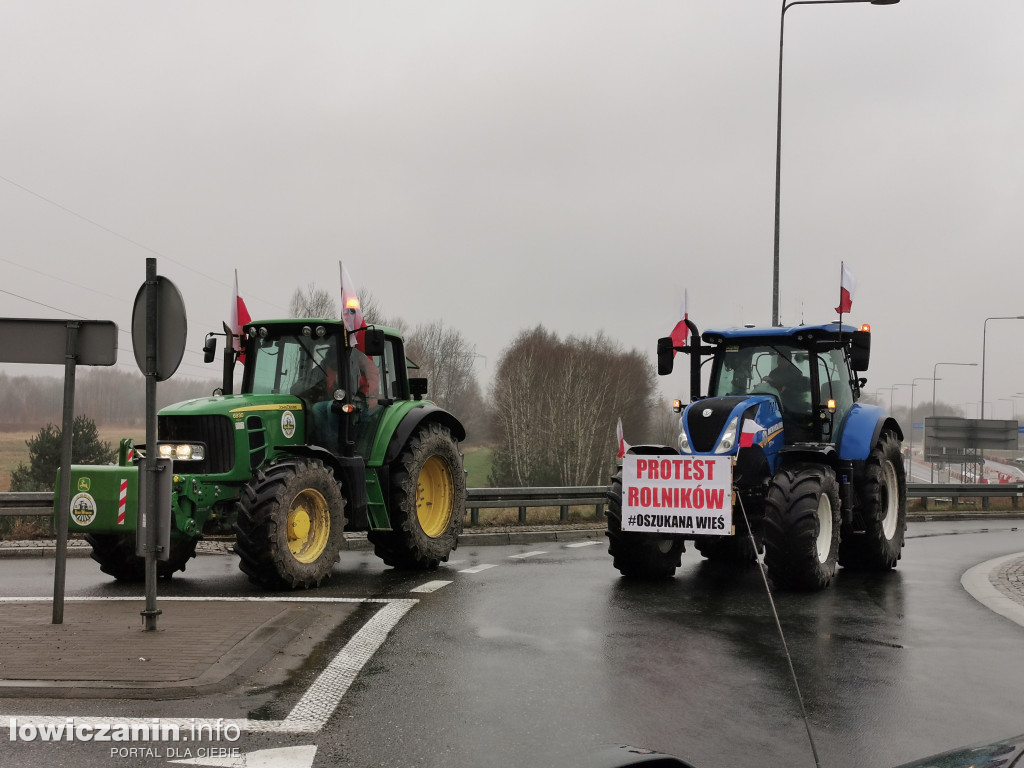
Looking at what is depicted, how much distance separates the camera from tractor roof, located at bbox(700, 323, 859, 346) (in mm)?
11945

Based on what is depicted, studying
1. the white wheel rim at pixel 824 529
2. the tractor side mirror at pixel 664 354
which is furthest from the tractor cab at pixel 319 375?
the white wheel rim at pixel 824 529

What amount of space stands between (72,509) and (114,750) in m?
5.56

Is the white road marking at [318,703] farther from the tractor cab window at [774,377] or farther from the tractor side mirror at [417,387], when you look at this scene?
the tractor cab window at [774,377]

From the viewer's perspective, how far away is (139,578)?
447 inches

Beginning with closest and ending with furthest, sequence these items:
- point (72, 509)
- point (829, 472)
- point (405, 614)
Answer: point (405, 614) < point (72, 509) < point (829, 472)

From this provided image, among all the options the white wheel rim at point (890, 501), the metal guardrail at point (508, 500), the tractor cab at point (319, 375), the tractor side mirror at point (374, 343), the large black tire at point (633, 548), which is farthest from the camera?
the metal guardrail at point (508, 500)

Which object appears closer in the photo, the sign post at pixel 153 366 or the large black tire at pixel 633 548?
the sign post at pixel 153 366

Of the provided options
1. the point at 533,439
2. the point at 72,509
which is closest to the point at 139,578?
the point at 72,509

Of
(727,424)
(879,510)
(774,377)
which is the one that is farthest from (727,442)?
(879,510)

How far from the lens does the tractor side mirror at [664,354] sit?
12.6m

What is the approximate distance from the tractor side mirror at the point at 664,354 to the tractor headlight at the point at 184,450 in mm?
5224

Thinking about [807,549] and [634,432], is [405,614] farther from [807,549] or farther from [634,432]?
[634,432]

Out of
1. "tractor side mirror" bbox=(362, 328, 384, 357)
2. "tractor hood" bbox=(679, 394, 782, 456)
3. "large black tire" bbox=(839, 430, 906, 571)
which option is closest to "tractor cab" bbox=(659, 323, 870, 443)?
"tractor hood" bbox=(679, 394, 782, 456)

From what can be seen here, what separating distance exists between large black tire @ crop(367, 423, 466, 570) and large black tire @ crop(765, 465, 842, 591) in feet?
12.5
